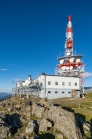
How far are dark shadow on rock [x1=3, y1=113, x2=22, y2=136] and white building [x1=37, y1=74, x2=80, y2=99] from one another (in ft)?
102

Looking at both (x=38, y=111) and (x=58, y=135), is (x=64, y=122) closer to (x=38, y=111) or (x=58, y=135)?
(x=58, y=135)

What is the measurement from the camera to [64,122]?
25.6 meters

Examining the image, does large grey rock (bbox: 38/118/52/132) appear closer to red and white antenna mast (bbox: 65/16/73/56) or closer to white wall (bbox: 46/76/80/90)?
white wall (bbox: 46/76/80/90)

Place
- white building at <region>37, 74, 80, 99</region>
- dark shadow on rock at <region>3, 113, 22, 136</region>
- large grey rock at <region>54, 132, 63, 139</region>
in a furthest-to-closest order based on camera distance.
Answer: white building at <region>37, 74, 80, 99</region>
large grey rock at <region>54, 132, 63, 139</region>
dark shadow on rock at <region>3, 113, 22, 136</region>

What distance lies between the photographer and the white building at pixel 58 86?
5884 centimetres

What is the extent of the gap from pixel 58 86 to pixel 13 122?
36.3 meters

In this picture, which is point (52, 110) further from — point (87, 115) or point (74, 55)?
point (74, 55)

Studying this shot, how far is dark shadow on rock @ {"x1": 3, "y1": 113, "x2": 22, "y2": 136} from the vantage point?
23.3m

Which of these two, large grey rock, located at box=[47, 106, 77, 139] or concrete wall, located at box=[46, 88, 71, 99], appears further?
concrete wall, located at box=[46, 88, 71, 99]

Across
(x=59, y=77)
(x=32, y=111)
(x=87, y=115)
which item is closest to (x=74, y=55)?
(x=59, y=77)

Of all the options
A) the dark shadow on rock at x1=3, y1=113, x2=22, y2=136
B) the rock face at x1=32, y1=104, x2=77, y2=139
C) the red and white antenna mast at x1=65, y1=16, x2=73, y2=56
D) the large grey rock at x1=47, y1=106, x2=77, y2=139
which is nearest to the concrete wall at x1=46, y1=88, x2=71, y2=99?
the red and white antenna mast at x1=65, y1=16, x2=73, y2=56

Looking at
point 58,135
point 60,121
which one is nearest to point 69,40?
point 60,121

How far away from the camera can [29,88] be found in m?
56.4

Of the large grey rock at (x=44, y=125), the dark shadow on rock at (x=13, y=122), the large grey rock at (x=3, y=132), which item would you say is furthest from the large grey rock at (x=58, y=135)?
the large grey rock at (x=3, y=132)
